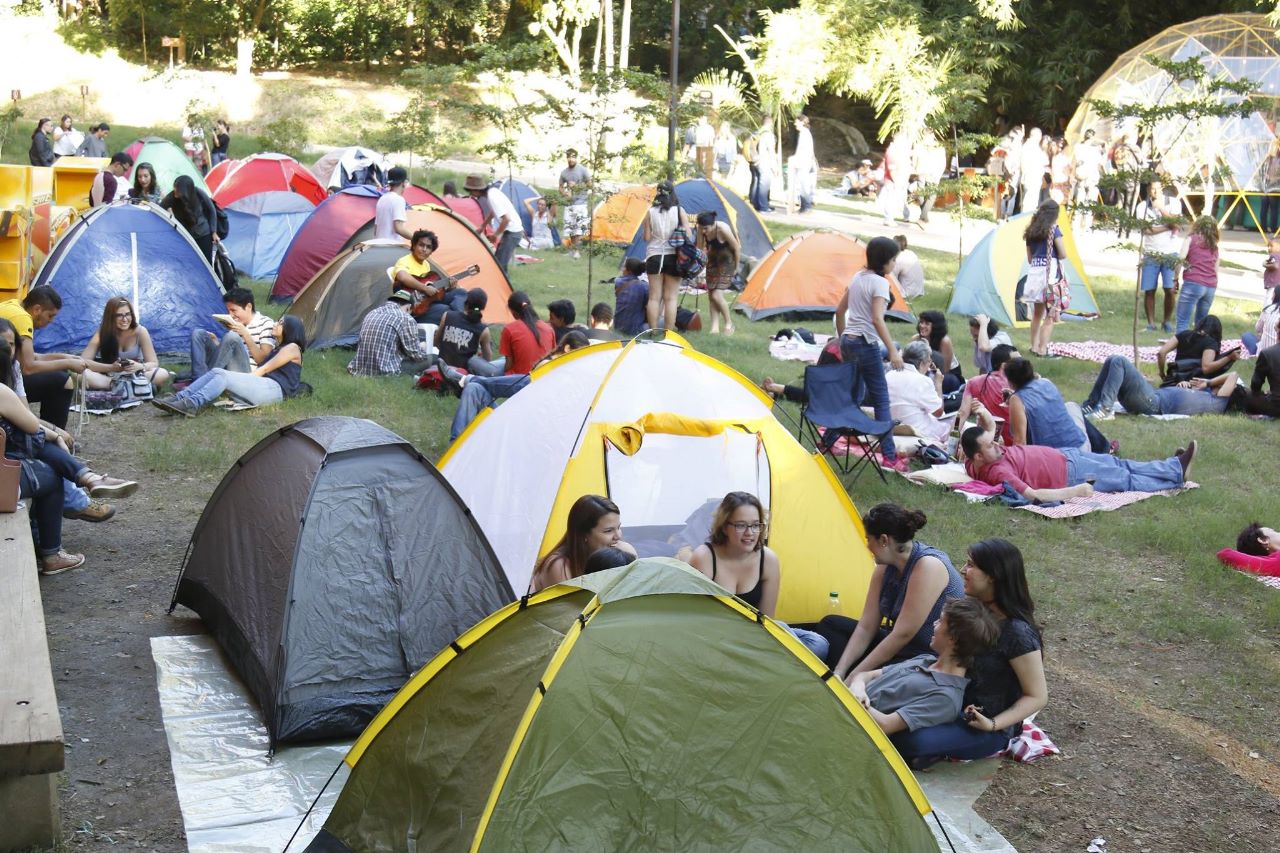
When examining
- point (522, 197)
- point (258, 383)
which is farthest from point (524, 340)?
point (522, 197)

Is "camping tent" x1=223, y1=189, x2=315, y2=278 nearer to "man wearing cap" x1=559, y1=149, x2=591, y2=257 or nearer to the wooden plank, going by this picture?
"man wearing cap" x1=559, y1=149, x2=591, y2=257

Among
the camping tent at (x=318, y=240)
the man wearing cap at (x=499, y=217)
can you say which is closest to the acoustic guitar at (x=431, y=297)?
the camping tent at (x=318, y=240)

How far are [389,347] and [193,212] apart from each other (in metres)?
2.87

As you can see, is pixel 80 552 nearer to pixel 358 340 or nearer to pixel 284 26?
pixel 358 340

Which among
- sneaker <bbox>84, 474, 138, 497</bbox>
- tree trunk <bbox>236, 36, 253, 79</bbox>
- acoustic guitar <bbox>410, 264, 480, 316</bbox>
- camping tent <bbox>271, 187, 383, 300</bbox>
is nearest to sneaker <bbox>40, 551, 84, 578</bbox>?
sneaker <bbox>84, 474, 138, 497</bbox>

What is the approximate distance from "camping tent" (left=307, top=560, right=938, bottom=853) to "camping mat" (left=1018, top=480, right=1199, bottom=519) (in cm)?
436

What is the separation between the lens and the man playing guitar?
11383 mm

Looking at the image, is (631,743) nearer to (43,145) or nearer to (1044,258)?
(1044,258)

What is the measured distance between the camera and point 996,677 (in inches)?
198

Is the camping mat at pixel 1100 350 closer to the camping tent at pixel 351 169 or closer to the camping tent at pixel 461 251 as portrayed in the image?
the camping tent at pixel 461 251

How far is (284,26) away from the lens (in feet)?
118

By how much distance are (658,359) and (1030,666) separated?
2737 mm

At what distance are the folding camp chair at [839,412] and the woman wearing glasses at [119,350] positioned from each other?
519 cm

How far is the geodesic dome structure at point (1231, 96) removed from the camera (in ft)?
71.1
